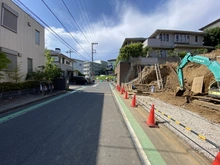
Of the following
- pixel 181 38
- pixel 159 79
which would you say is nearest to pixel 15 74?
pixel 159 79

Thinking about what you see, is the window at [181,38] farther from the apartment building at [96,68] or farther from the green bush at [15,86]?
the apartment building at [96,68]

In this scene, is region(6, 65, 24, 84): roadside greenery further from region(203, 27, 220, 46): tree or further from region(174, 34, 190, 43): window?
region(203, 27, 220, 46): tree

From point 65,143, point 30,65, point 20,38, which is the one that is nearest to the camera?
point 65,143

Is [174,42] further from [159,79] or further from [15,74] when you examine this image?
[15,74]

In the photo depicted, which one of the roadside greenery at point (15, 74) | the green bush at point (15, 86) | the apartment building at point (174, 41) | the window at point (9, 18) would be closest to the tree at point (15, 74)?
the roadside greenery at point (15, 74)

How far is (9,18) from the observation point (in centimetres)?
1200

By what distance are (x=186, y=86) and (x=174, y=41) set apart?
84.7 ft

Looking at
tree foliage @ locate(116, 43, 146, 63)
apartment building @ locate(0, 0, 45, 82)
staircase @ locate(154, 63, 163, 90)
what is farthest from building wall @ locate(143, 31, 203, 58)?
apartment building @ locate(0, 0, 45, 82)

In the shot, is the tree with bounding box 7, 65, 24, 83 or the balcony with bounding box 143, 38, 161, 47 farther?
the balcony with bounding box 143, 38, 161, 47

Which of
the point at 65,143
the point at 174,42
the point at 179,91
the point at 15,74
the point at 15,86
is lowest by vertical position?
the point at 65,143

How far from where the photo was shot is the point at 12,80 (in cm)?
1231

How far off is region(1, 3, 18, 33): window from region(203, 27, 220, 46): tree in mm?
39833

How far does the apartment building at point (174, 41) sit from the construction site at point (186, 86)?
10126 millimetres

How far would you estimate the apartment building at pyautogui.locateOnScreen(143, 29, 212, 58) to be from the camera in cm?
3353
